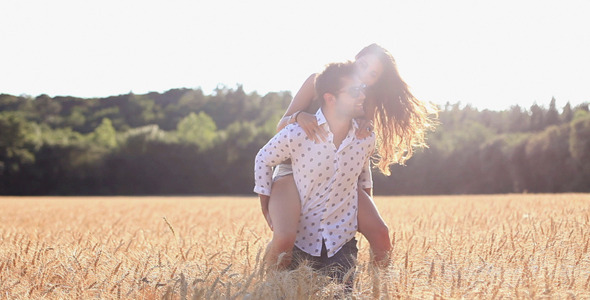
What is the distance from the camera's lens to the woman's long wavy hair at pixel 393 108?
12.5 feet

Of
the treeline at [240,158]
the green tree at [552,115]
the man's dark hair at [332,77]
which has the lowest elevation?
the treeline at [240,158]

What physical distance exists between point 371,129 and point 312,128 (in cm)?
46

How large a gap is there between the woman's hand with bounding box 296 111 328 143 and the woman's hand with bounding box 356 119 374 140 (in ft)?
0.78

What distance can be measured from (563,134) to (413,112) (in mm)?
34766

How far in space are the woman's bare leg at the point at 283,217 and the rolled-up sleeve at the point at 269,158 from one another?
0.08 meters

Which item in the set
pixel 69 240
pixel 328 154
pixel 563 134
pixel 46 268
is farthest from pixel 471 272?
pixel 563 134

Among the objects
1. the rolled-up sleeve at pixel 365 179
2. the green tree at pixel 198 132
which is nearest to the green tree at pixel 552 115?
the green tree at pixel 198 132

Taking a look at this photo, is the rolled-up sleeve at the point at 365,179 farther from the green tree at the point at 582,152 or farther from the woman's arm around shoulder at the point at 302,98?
the green tree at the point at 582,152

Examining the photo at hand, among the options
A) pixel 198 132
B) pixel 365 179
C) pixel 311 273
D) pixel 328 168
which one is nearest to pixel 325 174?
pixel 328 168

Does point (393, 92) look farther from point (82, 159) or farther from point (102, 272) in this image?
point (82, 159)

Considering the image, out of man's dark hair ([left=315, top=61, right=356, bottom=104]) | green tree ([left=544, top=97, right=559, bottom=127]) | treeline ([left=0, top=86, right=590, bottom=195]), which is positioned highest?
green tree ([left=544, top=97, right=559, bottom=127])

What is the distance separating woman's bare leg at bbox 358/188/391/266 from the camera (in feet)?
11.5

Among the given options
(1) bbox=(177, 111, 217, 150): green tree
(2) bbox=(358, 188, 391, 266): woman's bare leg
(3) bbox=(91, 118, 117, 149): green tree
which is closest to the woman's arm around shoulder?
(2) bbox=(358, 188, 391, 266): woman's bare leg

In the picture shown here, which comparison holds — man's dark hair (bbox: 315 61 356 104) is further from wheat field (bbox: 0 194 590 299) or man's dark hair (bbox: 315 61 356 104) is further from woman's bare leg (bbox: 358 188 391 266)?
wheat field (bbox: 0 194 590 299)
